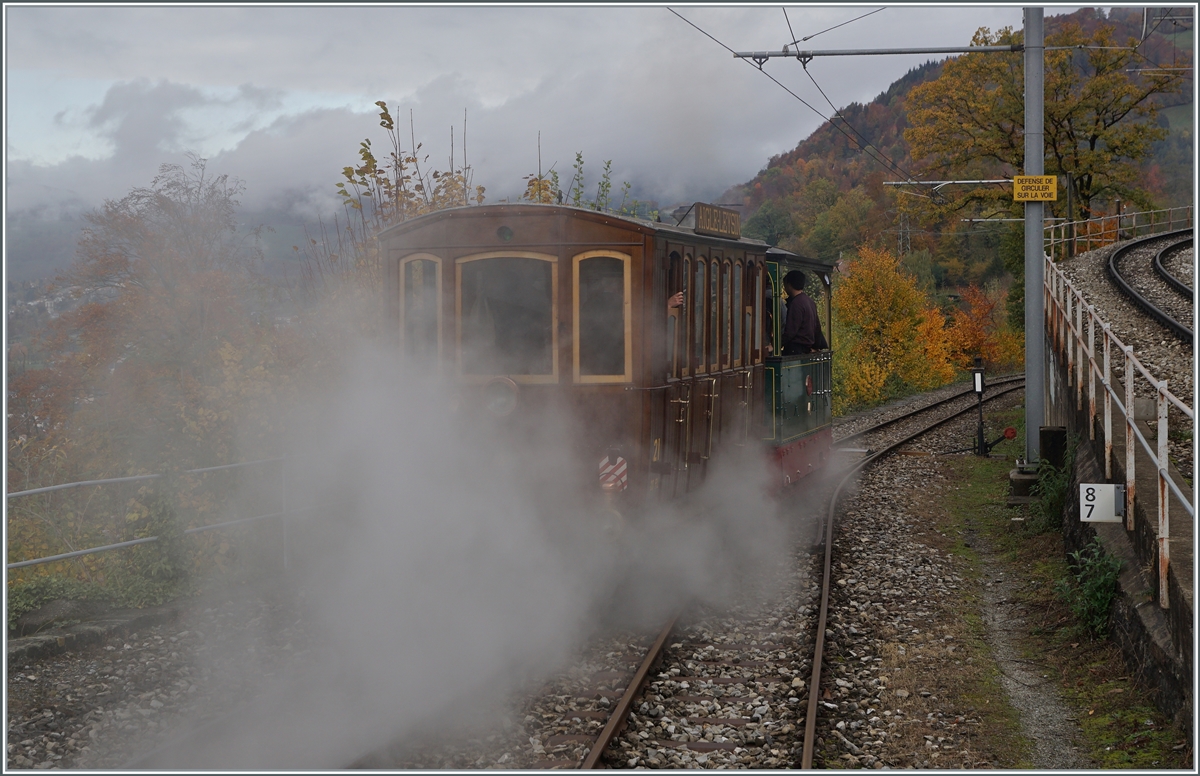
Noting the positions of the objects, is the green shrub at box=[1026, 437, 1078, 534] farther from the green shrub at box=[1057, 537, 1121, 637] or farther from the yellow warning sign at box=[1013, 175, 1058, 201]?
the yellow warning sign at box=[1013, 175, 1058, 201]

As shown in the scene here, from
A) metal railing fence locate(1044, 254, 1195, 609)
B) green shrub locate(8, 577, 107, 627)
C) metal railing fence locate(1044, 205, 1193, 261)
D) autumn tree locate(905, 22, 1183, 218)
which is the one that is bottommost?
green shrub locate(8, 577, 107, 627)

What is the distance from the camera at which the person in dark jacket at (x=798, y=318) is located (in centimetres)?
1277

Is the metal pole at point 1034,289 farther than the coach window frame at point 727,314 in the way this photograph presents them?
Yes

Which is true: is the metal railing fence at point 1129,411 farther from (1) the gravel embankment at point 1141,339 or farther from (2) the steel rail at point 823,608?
(2) the steel rail at point 823,608

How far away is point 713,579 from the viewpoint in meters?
9.64

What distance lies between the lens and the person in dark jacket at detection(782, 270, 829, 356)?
1277cm

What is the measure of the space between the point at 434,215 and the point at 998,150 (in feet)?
105

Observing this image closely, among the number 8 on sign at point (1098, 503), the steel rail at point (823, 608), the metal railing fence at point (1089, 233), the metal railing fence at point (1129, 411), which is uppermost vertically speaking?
the metal railing fence at point (1089, 233)

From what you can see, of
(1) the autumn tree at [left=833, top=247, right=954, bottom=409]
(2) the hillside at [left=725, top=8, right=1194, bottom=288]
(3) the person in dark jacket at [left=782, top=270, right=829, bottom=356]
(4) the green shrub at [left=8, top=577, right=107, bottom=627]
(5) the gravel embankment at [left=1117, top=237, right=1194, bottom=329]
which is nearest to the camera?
(4) the green shrub at [left=8, top=577, right=107, bottom=627]

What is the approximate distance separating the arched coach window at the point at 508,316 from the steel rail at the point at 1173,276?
50.5ft

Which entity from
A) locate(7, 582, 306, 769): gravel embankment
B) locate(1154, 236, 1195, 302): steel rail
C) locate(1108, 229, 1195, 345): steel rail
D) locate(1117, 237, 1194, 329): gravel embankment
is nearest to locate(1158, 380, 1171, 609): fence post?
locate(7, 582, 306, 769): gravel embankment

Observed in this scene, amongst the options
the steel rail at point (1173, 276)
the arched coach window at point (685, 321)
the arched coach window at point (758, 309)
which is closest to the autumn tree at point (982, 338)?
the steel rail at point (1173, 276)

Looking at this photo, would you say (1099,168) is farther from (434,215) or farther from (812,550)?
(434,215)

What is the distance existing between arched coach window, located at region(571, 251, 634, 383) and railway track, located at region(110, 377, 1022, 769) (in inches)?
90.1
